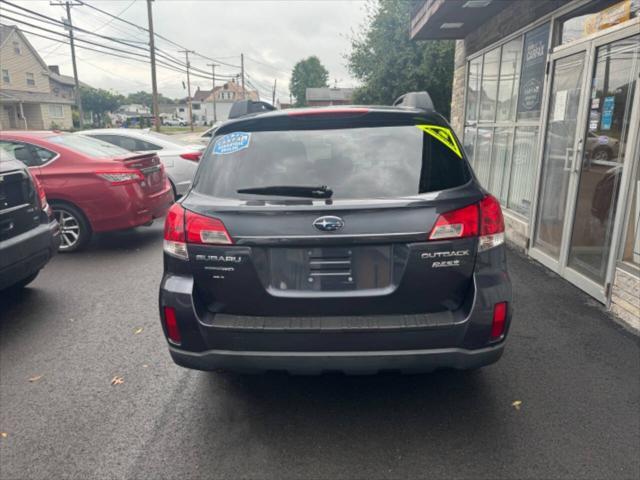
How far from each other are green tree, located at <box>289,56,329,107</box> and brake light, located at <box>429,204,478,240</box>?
9459cm

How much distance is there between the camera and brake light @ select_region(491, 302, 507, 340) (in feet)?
8.16

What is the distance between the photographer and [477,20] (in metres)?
8.33

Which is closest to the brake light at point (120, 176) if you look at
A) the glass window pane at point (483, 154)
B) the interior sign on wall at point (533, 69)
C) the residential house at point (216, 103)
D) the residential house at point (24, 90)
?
the interior sign on wall at point (533, 69)

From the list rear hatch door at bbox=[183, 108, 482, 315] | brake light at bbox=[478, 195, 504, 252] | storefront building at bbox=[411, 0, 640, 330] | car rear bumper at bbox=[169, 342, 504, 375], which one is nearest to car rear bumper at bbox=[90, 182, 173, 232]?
rear hatch door at bbox=[183, 108, 482, 315]

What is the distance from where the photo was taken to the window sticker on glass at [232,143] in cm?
276

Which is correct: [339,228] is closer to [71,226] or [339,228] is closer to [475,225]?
[475,225]

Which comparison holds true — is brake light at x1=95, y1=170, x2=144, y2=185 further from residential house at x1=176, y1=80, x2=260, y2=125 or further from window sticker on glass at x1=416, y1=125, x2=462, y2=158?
residential house at x1=176, y1=80, x2=260, y2=125

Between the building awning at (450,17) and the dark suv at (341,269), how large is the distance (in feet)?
18.6

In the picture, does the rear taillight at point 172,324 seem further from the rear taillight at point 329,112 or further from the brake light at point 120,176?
the brake light at point 120,176

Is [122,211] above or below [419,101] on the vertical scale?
below

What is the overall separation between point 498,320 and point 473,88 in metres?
7.84

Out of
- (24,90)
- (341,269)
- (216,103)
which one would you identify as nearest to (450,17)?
(341,269)

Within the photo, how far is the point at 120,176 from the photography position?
6.50 metres

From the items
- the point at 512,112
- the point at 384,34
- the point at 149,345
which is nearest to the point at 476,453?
the point at 149,345
